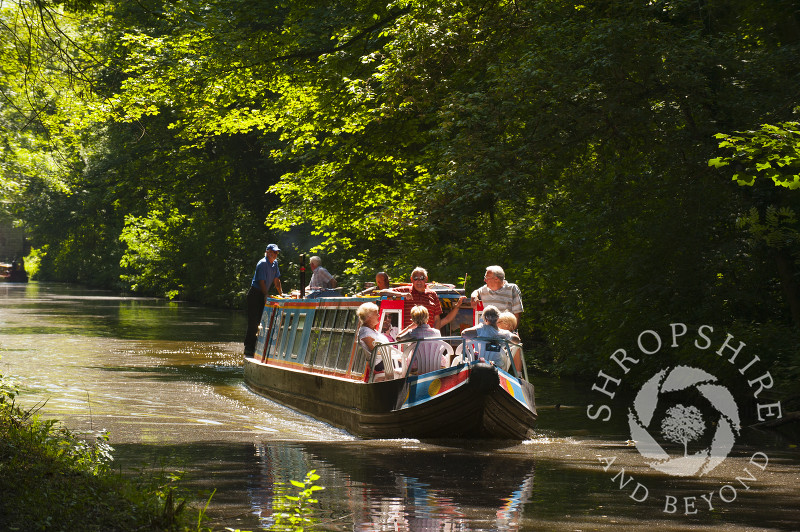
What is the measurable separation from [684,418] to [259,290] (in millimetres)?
9337

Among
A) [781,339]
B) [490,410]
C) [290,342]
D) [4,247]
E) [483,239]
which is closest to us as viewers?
[490,410]

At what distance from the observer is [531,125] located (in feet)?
55.3

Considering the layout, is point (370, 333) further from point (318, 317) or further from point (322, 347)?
point (318, 317)

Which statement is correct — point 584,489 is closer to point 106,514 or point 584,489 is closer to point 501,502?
point 501,502

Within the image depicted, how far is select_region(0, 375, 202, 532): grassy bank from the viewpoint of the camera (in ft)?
20.6

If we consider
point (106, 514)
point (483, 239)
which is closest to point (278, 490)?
point (106, 514)

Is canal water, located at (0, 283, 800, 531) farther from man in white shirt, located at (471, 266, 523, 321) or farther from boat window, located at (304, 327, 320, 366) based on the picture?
man in white shirt, located at (471, 266, 523, 321)

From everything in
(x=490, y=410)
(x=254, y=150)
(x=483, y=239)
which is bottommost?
(x=490, y=410)

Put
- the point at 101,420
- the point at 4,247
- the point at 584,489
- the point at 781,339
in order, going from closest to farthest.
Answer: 1. the point at 584,489
2. the point at 101,420
3. the point at 781,339
4. the point at 4,247

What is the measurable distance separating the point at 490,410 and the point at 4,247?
3669 inches

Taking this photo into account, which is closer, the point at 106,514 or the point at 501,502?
the point at 106,514

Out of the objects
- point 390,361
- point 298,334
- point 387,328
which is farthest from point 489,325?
point 298,334

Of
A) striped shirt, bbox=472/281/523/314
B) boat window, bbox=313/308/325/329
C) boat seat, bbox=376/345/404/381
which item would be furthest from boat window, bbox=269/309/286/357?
striped shirt, bbox=472/281/523/314

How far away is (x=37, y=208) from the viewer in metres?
62.5
